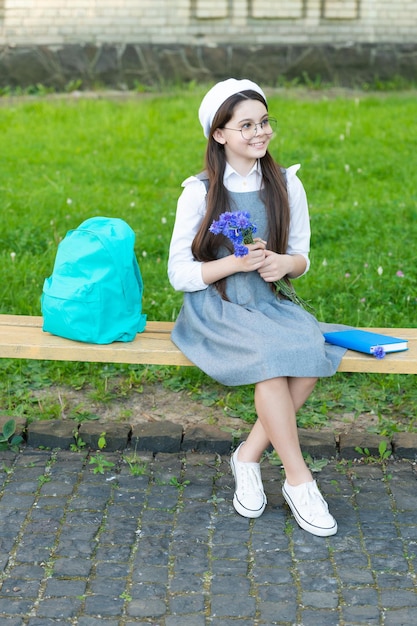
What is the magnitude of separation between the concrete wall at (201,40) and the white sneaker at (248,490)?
8733 mm

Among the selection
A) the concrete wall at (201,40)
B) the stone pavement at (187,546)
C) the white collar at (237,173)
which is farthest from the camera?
the concrete wall at (201,40)

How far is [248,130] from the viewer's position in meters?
3.87

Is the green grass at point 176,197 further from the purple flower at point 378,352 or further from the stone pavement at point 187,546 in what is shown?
the purple flower at point 378,352

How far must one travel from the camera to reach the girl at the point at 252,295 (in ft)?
12.1

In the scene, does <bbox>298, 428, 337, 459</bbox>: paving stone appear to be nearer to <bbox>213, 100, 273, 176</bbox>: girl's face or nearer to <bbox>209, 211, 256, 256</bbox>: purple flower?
<bbox>209, 211, 256, 256</bbox>: purple flower

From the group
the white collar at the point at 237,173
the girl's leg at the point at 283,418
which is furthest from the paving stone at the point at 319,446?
the white collar at the point at 237,173

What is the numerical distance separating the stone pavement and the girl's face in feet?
4.15

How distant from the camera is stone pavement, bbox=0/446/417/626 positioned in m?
3.18

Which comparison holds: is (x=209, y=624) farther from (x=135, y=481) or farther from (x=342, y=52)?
(x=342, y=52)

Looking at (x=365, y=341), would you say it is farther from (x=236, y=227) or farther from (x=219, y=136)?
(x=219, y=136)

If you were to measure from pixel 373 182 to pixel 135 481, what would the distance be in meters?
4.25

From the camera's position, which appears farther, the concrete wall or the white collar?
the concrete wall

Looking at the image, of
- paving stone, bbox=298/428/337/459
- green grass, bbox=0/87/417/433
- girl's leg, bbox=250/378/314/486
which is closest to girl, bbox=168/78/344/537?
girl's leg, bbox=250/378/314/486

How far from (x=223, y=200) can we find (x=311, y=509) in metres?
1.20
